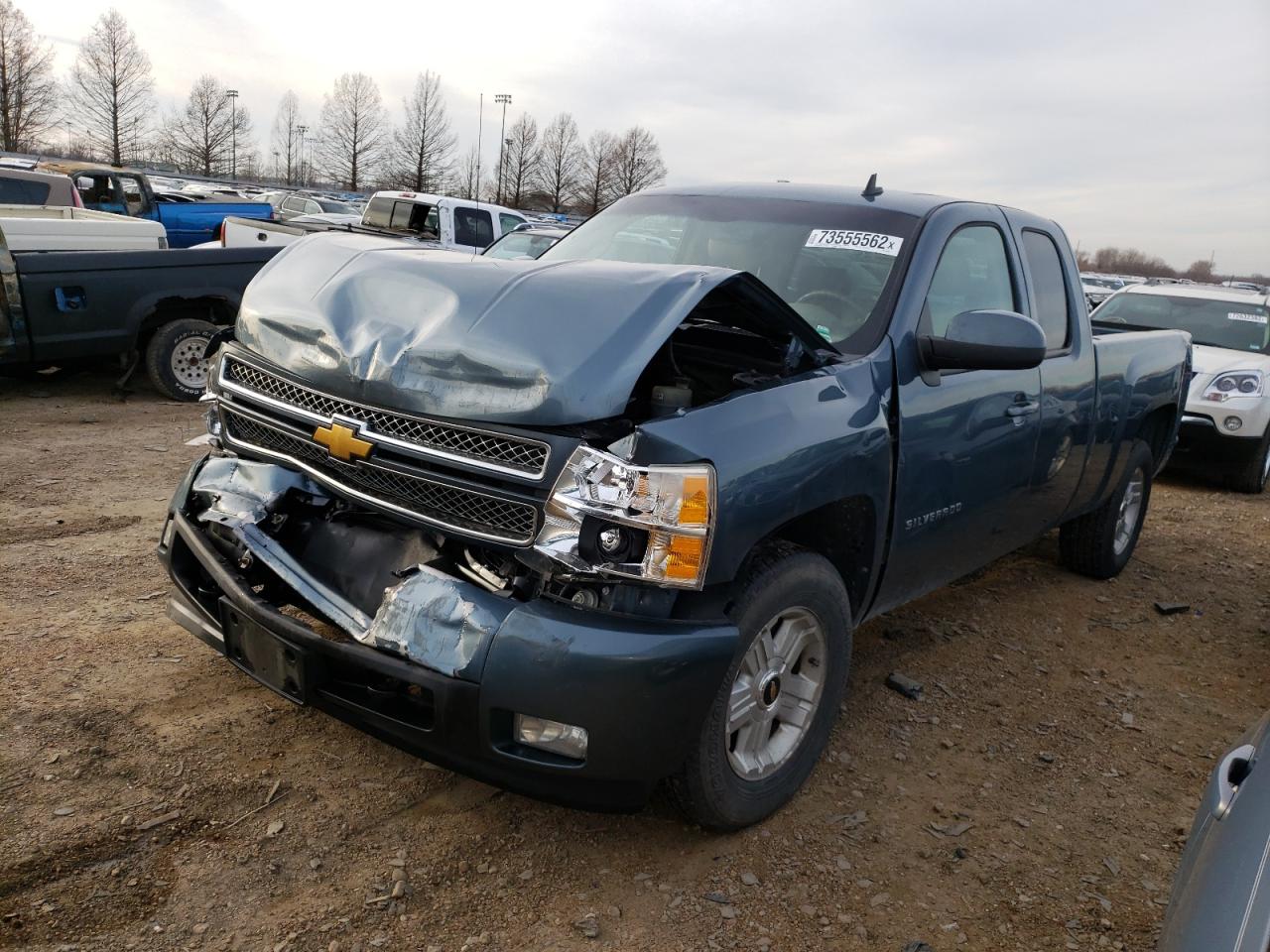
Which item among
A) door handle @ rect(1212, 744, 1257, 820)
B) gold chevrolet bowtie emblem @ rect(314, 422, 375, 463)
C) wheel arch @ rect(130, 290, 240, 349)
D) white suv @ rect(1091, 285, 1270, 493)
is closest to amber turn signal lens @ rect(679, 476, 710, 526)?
gold chevrolet bowtie emblem @ rect(314, 422, 375, 463)

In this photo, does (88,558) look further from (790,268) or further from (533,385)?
(790,268)

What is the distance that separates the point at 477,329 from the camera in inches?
100

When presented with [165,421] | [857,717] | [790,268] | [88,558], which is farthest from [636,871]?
[165,421]

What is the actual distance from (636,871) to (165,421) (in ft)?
20.8

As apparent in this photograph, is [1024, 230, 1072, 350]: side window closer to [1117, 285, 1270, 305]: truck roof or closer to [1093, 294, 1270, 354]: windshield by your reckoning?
[1093, 294, 1270, 354]: windshield

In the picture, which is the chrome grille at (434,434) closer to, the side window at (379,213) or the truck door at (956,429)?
the truck door at (956,429)

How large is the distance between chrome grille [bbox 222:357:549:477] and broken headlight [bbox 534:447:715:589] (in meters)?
0.11

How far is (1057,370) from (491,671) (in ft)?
9.83

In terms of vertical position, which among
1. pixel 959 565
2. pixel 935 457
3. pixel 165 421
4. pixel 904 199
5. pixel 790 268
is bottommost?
pixel 165 421

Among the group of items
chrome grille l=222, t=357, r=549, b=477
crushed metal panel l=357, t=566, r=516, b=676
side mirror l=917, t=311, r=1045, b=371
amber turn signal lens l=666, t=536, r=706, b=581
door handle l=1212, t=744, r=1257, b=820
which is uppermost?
side mirror l=917, t=311, r=1045, b=371

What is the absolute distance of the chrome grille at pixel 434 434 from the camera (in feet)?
7.85

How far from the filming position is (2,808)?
103 inches

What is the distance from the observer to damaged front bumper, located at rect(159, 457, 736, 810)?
7.46 ft

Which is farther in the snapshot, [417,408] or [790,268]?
[790,268]
